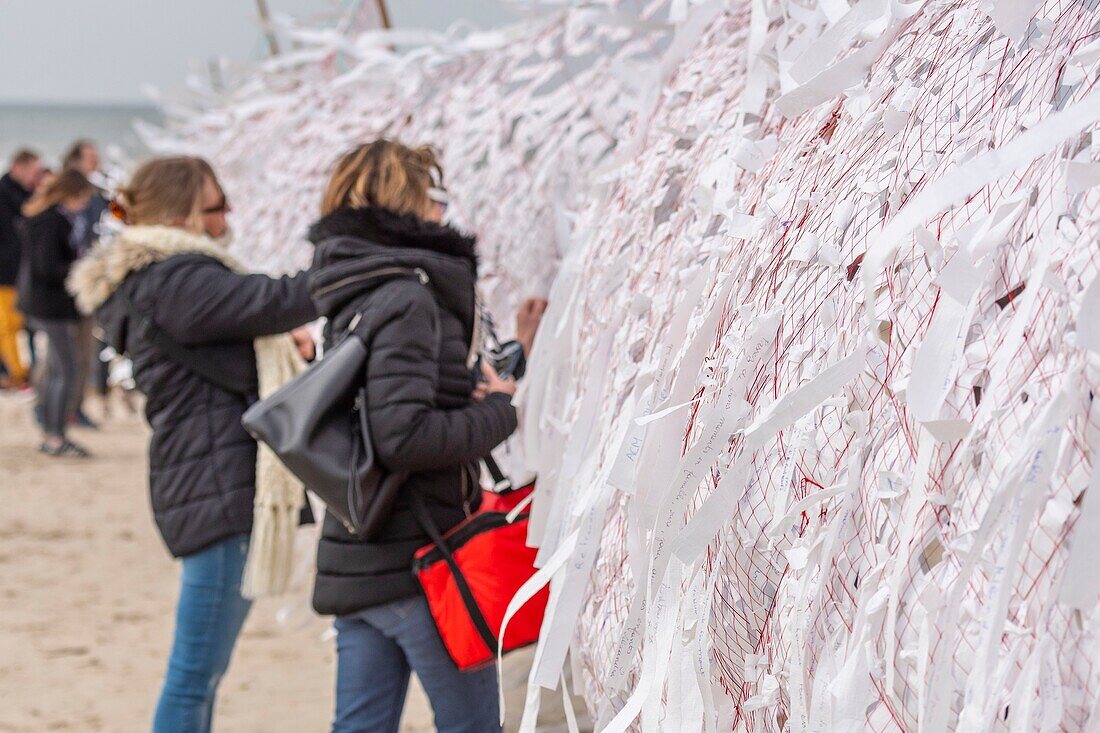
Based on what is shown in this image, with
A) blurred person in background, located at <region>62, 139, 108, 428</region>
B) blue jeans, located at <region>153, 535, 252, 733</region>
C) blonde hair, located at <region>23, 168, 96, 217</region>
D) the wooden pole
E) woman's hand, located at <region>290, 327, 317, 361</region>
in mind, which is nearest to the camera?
blue jeans, located at <region>153, 535, 252, 733</region>

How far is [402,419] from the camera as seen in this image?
1846 millimetres

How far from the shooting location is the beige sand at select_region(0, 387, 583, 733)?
3.54 meters

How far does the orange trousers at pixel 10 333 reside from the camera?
880cm

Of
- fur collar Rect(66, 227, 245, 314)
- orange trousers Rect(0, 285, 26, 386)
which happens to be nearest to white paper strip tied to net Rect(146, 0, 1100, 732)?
fur collar Rect(66, 227, 245, 314)

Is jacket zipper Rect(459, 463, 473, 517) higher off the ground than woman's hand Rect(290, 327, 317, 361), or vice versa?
jacket zipper Rect(459, 463, 473, 517)

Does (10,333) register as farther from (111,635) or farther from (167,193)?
(167,193)

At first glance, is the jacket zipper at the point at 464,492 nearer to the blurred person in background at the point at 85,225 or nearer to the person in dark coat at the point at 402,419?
the person in dark coat at the point at 402,419

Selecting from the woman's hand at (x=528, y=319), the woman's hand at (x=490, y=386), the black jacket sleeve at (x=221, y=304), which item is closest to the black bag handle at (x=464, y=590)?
the woman's hand at (x=490, y=386)

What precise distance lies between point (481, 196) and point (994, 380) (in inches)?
91.9

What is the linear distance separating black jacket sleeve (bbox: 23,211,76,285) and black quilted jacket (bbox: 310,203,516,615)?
509 cm

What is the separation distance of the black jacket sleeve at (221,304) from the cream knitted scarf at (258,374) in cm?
5

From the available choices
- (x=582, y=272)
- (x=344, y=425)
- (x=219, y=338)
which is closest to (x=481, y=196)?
(x=219, y=338)

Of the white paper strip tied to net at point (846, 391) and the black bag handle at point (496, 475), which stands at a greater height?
the white paper strip tied to net at point (846, 391)

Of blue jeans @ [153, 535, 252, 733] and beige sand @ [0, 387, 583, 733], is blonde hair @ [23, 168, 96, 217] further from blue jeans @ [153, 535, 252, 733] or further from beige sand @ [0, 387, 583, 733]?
blue jeans @ [153, 535, 252, 733]
